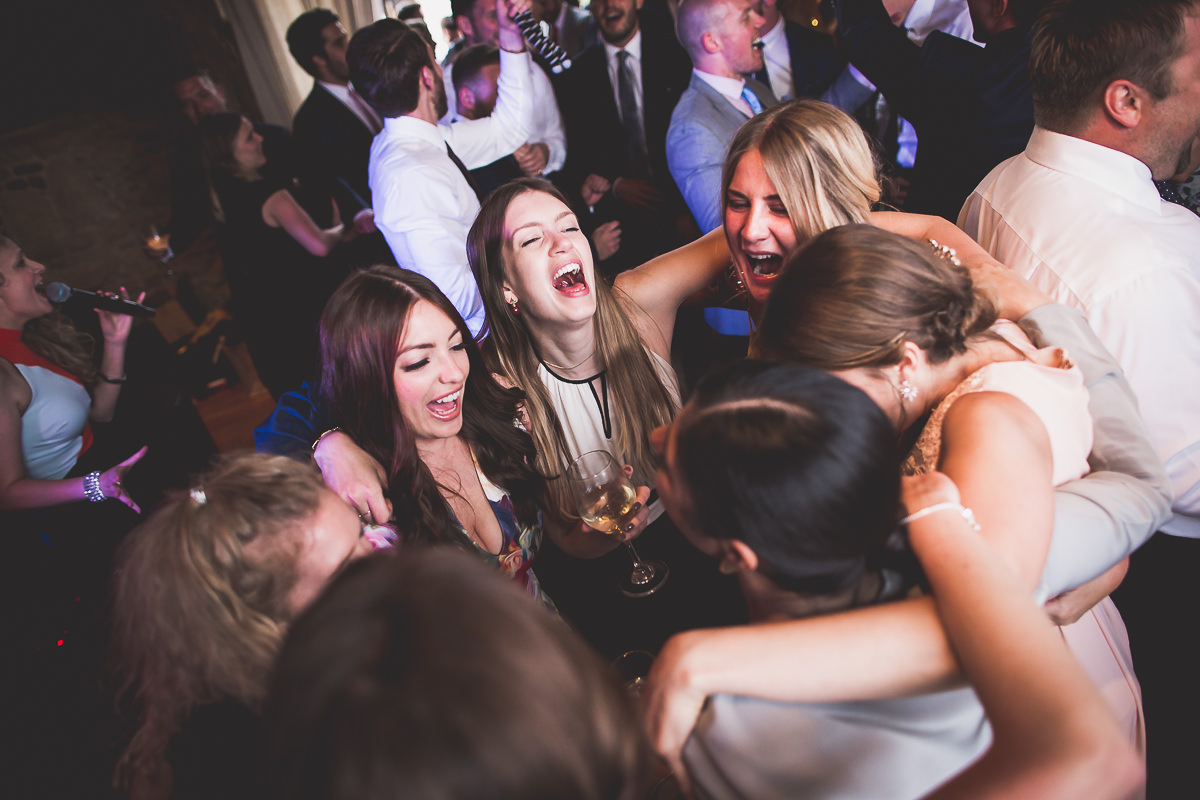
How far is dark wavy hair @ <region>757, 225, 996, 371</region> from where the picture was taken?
1.14 m

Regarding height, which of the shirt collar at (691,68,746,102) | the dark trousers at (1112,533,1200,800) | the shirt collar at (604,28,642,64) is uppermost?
the shirt collar at (604,28,642,64)

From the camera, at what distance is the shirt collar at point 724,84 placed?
9.89ft

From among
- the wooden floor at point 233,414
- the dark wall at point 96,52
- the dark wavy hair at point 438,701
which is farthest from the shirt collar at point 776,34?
the dark wall at point 96,52

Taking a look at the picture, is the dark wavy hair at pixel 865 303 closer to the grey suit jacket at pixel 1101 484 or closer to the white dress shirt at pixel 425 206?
the grey suit jacket at pixel 1101 484

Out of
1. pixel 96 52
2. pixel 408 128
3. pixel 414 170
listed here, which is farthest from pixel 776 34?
pixel 96 52

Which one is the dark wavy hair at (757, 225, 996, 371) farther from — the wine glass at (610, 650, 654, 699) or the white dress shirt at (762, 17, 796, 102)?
the white dress shirt at (762, 17, 796, 102)

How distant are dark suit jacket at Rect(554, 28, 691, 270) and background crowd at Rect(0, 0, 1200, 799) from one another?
0.79m

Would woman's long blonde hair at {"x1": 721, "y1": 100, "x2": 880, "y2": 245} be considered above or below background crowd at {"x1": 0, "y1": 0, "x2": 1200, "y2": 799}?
above

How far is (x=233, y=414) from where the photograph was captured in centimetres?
517

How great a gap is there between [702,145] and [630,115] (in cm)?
132

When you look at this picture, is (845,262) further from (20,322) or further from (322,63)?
(322,63)

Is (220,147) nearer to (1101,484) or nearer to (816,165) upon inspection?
(816,165)

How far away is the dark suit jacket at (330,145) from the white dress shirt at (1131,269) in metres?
3.63

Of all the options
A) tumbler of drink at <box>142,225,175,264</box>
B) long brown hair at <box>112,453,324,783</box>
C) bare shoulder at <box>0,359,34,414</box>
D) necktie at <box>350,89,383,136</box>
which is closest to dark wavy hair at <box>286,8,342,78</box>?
necktie at <box>350,89,383,136</box>
